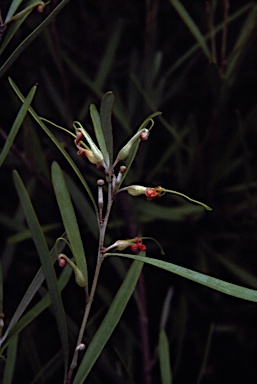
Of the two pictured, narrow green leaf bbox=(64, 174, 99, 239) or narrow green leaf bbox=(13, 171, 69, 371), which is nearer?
narrow green leaf bbox=(13, 171, 69, 371)

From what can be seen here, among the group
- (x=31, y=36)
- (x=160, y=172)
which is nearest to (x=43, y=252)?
(x=31, y=36)

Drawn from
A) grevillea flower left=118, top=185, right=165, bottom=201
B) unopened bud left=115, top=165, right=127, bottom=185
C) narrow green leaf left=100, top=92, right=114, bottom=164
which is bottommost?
grevillea flower left=118, top=185, right=165, bottom=201

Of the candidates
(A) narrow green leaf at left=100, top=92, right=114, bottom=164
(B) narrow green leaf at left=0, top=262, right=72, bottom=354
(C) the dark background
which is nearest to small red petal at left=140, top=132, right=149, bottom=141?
(A) narrow green leaf at left=100, top=92, right=114, bottom=164

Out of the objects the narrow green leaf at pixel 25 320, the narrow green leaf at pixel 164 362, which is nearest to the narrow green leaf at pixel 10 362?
the narrow green leaf at pixel 25 320

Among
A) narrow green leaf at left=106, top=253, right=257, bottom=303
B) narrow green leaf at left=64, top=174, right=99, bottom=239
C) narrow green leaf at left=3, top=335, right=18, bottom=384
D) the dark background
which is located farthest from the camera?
the dark background

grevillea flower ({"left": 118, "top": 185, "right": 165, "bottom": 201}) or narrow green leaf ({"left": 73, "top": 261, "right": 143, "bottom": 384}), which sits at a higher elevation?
grevillea flower ({"left": 118, "top": 185, "right": 165, "bottom": 201})

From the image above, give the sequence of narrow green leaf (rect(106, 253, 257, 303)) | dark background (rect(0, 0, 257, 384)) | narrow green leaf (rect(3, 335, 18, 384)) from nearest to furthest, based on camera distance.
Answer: narrow green leaf (rect(106, 253, 257, 303)), narrow green leaf (rect(3, 335, 18, 384)), dark background (rect(0, 0, 257, 384))

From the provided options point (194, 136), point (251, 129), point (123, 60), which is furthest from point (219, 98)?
point (123, 60)

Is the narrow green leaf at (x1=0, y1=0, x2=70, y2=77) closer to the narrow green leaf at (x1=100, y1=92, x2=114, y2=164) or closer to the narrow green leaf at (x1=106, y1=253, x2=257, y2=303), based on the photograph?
the narrow green leaf at (x1=100, y1=92, x2=114, y2=164)
